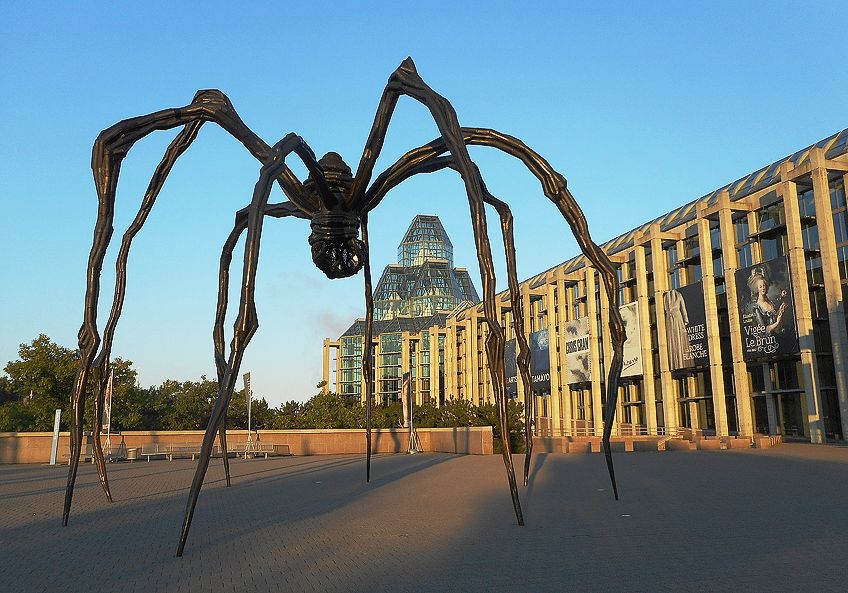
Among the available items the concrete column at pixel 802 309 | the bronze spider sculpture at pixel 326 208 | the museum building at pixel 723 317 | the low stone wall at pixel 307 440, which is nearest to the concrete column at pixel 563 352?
the museum building at pixel 723 317

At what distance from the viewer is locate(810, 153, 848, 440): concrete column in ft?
91.9

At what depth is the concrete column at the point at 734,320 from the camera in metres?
33.8

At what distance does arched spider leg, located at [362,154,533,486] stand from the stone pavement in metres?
1.15

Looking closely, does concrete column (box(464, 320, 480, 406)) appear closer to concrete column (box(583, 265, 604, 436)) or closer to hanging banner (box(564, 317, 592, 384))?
hanging banner (box(564, 317, 592, 384))

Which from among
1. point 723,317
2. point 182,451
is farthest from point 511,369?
point 182,451

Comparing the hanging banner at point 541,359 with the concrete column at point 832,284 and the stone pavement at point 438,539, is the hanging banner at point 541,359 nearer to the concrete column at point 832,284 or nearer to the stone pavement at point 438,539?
the concrete column at point 832,284

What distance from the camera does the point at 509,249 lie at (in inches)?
275

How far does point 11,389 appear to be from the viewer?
116 ft

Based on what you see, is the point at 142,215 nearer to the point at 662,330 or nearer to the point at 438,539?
the point at 438,539

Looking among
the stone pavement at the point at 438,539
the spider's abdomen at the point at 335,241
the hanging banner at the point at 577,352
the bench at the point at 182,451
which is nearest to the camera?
the stone pavement at the point at 438,539

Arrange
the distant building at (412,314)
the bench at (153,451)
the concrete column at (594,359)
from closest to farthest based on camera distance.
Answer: the bench at (153,451) < the concrete column at (594,359) < the distant building at (412,314)

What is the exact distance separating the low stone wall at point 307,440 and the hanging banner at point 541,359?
2684 cm

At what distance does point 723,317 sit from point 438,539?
3769cm

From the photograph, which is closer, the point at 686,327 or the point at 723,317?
the point at 686,327
